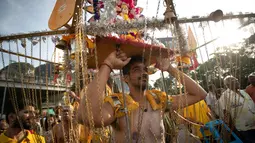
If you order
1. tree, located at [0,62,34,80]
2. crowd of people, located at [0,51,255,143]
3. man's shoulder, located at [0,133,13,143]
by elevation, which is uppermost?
tree, located at [0,62,34,80]

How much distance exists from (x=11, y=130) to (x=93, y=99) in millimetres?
2497

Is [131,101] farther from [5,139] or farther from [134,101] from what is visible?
[5,139]

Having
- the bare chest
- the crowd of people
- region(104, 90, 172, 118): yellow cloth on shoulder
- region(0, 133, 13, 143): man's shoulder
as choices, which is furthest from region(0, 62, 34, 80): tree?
region(0, 133, 13, 143): man's shoulder

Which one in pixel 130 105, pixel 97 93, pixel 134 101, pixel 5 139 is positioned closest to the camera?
pixel 97 93

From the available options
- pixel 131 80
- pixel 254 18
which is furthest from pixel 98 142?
pixel 254 18

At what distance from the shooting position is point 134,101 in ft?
6.29

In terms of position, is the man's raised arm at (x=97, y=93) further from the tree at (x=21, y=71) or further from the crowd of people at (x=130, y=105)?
the tree at (x=21, y=71)

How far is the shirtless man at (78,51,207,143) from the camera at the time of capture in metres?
1.48

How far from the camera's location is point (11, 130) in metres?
3.17

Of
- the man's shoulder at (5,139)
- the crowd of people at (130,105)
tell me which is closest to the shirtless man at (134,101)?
the crowd of people at (130,105)

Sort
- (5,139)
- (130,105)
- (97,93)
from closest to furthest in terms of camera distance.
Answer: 1. (97,93)
2. (130,105)
3. (5,139)

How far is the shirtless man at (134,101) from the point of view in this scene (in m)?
1.48

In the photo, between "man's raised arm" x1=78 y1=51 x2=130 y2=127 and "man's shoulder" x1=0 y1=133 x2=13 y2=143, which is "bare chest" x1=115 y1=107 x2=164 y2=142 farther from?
"man's shoulder" x1=0 y1=133 x2=13 y2=143

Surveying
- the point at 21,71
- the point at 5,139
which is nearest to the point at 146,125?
the point at 21,71
